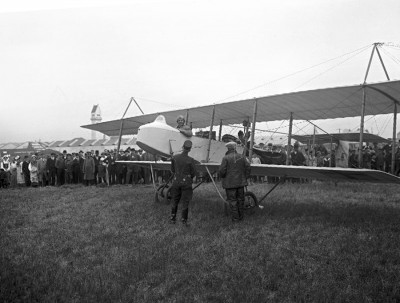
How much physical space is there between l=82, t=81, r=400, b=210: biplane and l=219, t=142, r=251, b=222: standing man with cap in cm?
49

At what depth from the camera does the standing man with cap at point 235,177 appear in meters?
7.25

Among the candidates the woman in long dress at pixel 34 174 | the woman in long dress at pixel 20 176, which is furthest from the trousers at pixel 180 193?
the woman in long dress at pixel 20 176

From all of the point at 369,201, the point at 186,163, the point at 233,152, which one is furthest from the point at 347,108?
the point at 186,163

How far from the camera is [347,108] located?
8.89 metres

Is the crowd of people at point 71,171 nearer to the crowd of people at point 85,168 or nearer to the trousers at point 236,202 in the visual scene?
the crowd of people at point 85,168

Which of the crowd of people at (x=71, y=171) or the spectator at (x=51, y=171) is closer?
the crowd of people at (x=71, y=171)

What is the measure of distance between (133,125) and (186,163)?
605 cm

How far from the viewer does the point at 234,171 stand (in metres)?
7.34

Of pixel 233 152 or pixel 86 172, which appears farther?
pixel 86 172

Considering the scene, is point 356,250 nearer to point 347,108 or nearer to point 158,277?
point 158,277

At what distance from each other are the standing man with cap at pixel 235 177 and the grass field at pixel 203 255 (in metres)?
0.48

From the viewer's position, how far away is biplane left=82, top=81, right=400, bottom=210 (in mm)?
6949

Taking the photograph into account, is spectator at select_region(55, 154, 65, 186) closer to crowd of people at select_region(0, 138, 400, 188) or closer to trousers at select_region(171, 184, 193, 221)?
crowd of people at select_region(0, 138, 400, 188)

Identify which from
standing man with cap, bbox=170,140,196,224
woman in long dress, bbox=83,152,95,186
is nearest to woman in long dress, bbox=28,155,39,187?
woman in long dress, bbox=83,152,95,186
